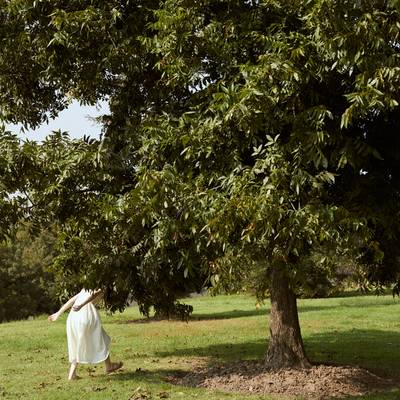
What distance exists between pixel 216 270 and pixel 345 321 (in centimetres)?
1322

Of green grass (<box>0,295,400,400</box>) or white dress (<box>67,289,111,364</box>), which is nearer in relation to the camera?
green grass (<box>0,295,400,400</box>)

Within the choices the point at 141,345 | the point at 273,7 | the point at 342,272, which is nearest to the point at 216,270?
the point at 273,7

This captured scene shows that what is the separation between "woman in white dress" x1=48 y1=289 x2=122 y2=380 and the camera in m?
9.12

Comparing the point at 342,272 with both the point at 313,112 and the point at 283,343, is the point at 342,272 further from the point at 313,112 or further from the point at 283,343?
the point at 313,112

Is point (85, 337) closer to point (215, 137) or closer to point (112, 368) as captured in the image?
point (112, 368)

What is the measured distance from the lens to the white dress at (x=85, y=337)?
29.9 feet

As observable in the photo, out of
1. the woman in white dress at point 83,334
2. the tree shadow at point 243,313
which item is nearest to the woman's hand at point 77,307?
the woman in white dress at point 83,334

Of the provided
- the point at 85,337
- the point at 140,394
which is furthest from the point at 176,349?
the point at 140,394

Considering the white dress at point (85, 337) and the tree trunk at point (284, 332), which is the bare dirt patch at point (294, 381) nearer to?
the tree trunk at point (284, 332)

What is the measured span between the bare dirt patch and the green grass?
0.39 m

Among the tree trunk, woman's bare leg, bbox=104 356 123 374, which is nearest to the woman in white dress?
woman's bare leg, bbox=104 356 123 374

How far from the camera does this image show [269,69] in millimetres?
5812

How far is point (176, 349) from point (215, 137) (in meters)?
7.70

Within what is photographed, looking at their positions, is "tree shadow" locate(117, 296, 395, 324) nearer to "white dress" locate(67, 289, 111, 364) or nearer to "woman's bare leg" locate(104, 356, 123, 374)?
"woman's bare leg" locate(104, 356, 123, 374)
